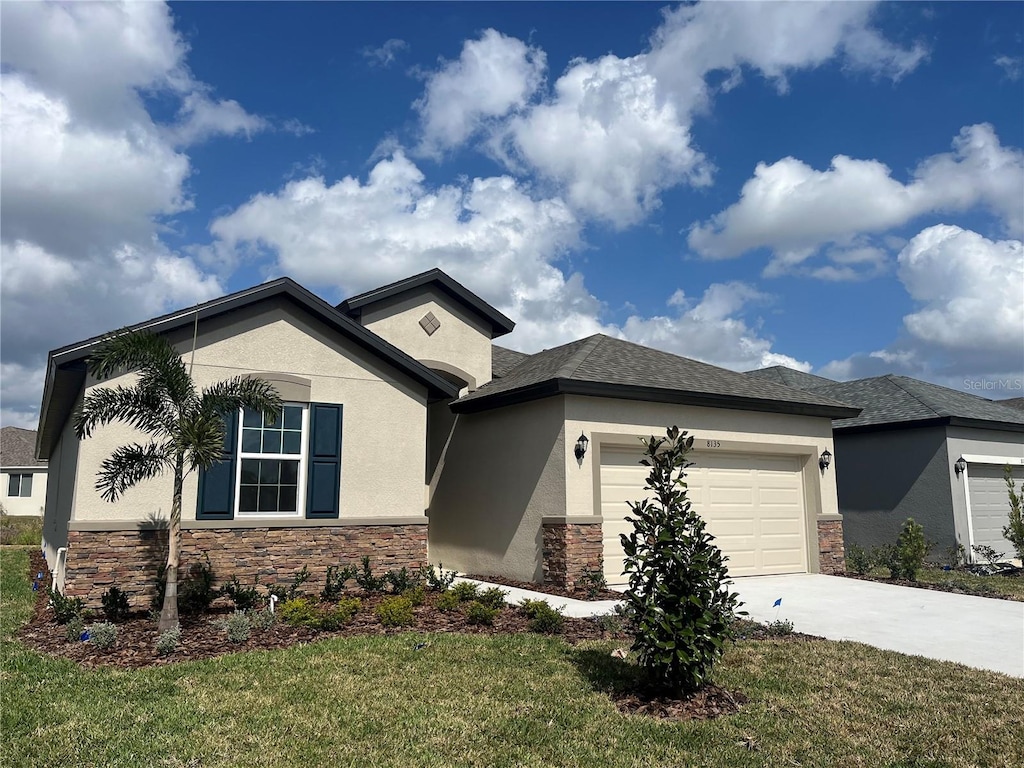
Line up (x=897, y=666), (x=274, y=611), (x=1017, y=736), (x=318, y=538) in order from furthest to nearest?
(x=318, y=538)
(x=274, y=611)
(x=897, y=666)
(x=1017, y=736)

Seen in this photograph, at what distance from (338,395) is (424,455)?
1771 millimetres

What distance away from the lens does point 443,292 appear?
15398 millimetres

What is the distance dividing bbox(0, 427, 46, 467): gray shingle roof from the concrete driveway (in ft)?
125

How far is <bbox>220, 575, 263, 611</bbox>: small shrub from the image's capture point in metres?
9.35

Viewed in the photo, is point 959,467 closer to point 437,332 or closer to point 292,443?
point 437,332

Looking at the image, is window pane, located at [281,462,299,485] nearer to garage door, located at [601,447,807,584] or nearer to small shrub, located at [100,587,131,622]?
small shrub, located at [100,587,131,622]

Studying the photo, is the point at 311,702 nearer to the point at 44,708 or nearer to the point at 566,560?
the point at 44,708

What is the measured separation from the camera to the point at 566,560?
1120cm

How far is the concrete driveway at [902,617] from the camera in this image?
771 centimetres

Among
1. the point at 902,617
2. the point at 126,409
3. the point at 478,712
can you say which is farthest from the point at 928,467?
the point at 126,409

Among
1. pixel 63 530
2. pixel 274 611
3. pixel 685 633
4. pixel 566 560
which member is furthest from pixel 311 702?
pixel 63 530

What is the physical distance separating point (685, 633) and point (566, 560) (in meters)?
5.77

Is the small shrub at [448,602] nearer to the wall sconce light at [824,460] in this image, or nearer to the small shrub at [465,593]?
the small shrub at [465,593]

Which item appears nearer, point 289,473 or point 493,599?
point 493,599
